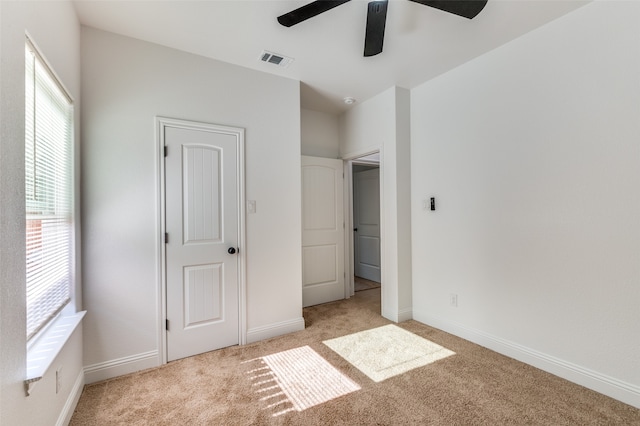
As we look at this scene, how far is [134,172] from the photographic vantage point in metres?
2.36

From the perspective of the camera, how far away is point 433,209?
3174 mm

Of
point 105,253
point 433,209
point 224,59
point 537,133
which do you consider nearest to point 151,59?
point 224,59

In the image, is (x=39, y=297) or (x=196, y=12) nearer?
(x=39, y=297)

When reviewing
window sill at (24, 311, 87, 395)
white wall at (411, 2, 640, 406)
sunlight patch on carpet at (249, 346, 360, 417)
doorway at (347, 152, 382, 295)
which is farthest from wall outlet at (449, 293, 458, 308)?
window sill at (24, 311, 87, 395)

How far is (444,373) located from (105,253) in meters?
2.83

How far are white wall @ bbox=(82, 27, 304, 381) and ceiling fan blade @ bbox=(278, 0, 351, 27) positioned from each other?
1162 mm

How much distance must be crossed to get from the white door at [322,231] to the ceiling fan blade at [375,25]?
1999mm

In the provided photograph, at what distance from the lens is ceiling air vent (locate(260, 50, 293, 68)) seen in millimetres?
2635

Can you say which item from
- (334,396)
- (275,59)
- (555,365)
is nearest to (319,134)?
(275,59)

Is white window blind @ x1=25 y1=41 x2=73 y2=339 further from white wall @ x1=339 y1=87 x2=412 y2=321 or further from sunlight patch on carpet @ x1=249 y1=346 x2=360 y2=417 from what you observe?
white wall @ x1=339 y1=87 x2=412 y2=321

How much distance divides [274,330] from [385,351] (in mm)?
1130

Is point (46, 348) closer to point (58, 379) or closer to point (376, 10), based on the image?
point (58, 379)

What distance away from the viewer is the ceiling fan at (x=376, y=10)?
1677mm

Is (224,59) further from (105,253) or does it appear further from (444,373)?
(444,373)
